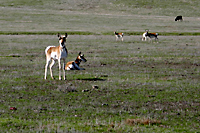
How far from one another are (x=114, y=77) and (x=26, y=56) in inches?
463

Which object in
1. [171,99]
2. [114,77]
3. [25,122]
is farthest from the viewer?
[114,77]

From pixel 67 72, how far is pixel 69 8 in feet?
310

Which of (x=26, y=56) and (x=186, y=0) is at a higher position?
(x=186, y=0)

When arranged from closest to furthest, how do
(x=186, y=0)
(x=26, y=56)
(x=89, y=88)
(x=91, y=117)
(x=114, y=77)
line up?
(x=91, y=117) → (x=89, y=88) → (x=114, y=77) → (x=26, y=56) → (x=186, y=0)

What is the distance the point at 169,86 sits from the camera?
51.5 ft

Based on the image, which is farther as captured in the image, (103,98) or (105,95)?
(105,95)

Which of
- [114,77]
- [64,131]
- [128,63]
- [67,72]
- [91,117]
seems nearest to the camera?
[64,131]

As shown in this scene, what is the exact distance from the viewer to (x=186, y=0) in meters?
125

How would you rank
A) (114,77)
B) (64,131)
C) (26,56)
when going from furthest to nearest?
1. (26,56)
2. (114,77)
3. (64,131)

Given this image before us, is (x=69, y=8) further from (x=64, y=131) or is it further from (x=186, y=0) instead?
(x=64, y=131)

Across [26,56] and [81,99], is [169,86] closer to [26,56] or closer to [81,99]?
[81,99]

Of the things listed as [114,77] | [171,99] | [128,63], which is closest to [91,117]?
[171,99]

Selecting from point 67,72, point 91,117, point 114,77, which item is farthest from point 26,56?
point 91,117

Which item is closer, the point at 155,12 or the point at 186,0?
the point at 155,12
